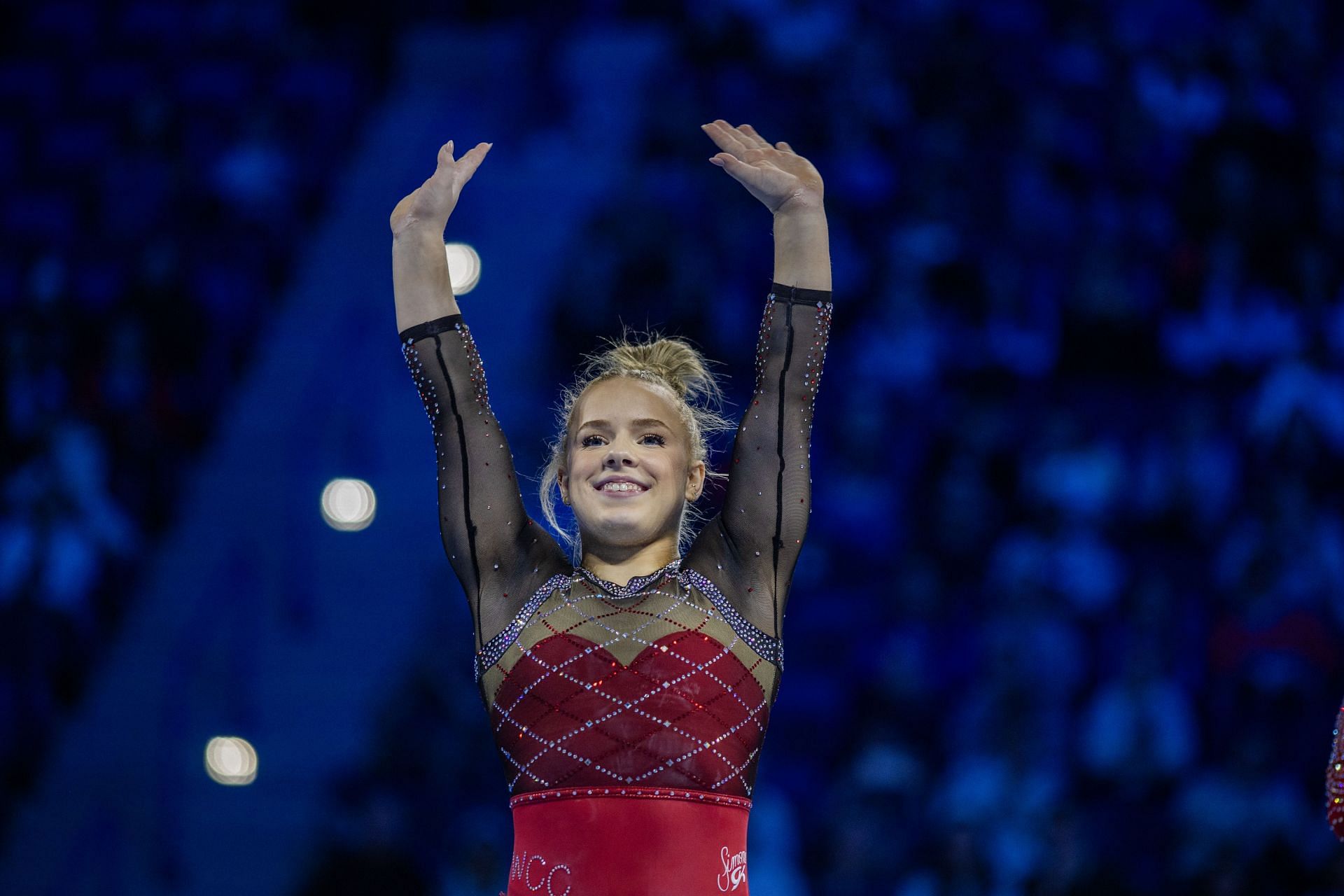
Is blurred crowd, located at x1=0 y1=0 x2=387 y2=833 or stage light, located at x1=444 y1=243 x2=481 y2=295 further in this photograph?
stage light, located at x1=444 y1=243 x2=481 y2=295

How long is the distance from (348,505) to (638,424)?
12.1 feet

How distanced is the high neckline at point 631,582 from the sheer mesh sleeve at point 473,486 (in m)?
0.10

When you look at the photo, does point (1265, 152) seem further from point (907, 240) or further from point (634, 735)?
point (634, 735)

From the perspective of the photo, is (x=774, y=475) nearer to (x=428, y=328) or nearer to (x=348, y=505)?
(x=428, y=328)

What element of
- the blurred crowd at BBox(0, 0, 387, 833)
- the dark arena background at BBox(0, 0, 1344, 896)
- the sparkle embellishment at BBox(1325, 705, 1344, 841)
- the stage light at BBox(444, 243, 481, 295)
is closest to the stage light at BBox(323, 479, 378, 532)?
the dark arena background at BBox(0, 0, 1344, 896)

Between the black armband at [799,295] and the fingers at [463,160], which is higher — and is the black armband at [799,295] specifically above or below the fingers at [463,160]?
below

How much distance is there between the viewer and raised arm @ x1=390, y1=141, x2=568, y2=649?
108 inches

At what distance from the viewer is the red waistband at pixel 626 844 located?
247 cm

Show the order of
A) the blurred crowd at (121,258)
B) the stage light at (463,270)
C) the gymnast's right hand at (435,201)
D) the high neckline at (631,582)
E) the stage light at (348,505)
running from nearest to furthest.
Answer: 1. the high neckline at (631,582)
2. the gymnast's right hand at (435,201)
3. the blurred crowd at (121,258)
4. the stage light at (348,505)
5. the stage light at (463,270)

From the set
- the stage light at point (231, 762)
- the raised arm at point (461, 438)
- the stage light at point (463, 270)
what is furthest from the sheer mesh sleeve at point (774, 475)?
the stage light at point (463, 270)

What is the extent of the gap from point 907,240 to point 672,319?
1116mm

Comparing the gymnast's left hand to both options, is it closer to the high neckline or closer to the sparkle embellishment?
the high neckline

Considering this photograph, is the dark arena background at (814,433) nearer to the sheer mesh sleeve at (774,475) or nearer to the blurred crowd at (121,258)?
the blurred crowd at (121,258)

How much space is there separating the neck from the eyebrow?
0.22 meters
